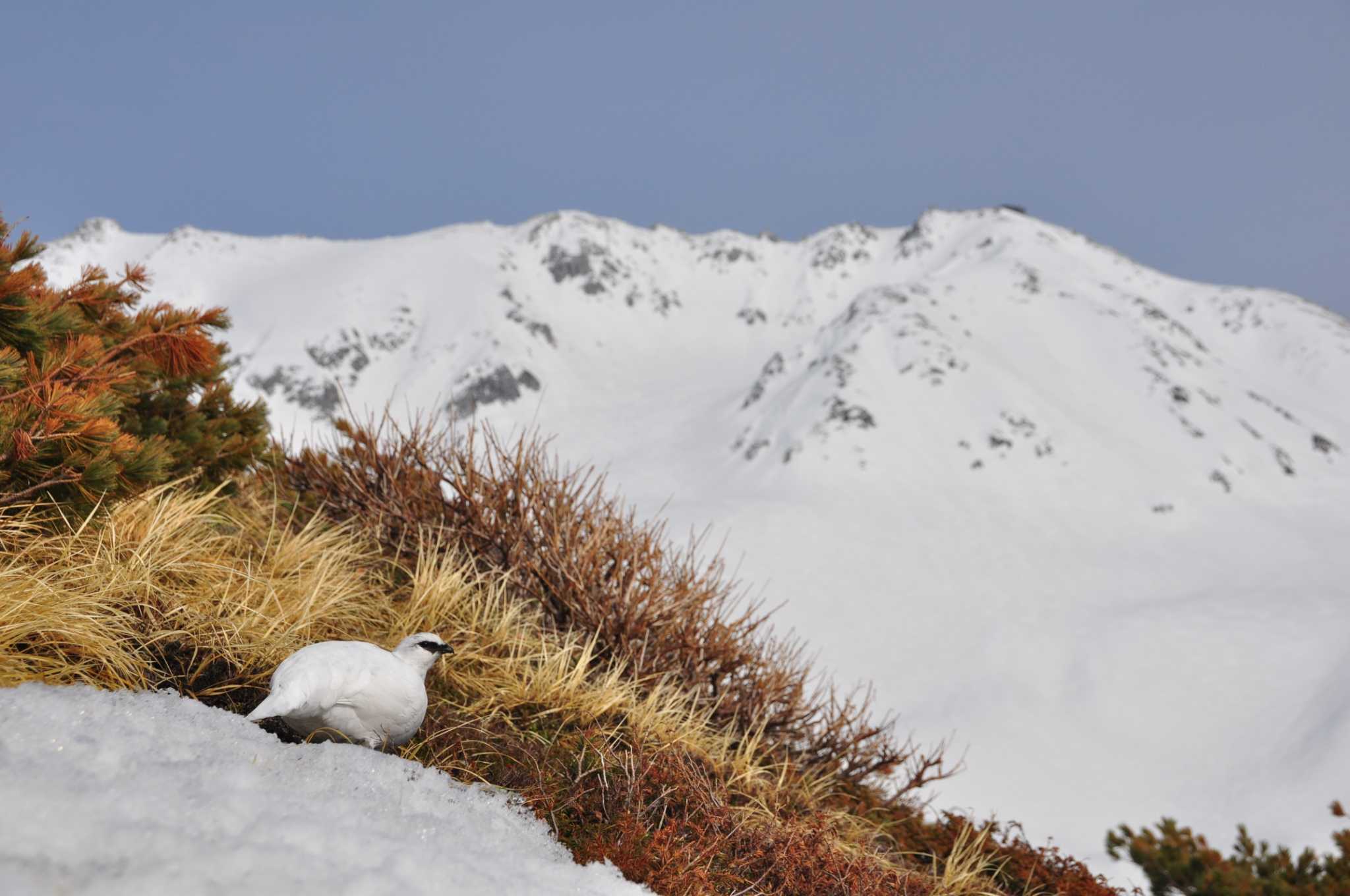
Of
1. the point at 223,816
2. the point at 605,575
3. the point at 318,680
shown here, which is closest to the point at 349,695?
the point at 318,680

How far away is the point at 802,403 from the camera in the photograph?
34.2 m

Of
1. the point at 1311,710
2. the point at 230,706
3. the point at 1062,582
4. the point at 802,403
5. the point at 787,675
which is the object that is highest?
the point at 802,403

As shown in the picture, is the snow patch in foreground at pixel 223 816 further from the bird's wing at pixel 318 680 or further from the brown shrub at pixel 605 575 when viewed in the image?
the brown shrub at pixel 605 575

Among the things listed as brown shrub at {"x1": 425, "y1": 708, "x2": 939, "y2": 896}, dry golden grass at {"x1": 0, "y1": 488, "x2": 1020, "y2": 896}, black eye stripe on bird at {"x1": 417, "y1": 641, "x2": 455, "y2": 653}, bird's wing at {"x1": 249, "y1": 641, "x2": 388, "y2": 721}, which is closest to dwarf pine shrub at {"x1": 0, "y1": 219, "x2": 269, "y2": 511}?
dry golden grass at {"x1": 0, "y1": 488, "x2": 1020, "y2": 896}

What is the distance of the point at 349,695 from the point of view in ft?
7.07

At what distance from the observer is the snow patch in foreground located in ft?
4.24

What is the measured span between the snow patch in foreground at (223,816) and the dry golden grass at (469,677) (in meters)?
0.31

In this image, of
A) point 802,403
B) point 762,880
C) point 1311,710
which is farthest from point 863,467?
point 762,880

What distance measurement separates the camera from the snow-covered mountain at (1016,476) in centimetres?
1488

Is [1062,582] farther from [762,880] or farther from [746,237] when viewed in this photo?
[746,237]

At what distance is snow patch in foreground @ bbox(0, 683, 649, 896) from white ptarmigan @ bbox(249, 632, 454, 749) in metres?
0.10

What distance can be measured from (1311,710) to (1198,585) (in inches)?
347

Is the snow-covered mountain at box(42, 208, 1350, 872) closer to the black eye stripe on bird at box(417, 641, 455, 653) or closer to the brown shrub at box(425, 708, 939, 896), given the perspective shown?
the black eye stripe on bird at box(417, 641, 455, 653)

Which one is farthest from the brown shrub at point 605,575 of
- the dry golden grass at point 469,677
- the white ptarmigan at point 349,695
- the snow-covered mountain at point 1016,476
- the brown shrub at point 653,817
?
the white ptarmigan at point 349,695
